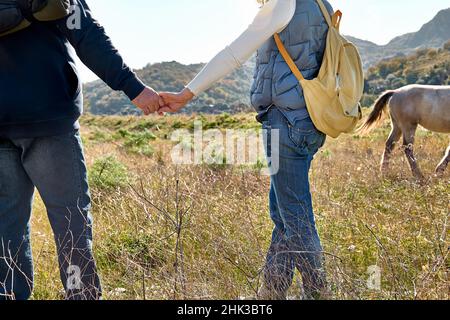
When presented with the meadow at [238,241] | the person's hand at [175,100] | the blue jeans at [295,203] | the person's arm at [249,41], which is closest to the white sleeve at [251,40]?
the person's arm at [249,41]

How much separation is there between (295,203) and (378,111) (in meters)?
7.27

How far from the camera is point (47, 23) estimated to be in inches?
92.7

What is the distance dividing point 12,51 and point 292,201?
4.82ft

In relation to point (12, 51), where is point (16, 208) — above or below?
below

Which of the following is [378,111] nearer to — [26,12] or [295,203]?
[295,203]

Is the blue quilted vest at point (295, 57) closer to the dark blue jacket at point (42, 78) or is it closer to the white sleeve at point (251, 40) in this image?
the white sleeve at point (251, 40)

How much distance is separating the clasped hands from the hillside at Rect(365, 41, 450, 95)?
145 feet

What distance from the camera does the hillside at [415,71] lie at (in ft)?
156

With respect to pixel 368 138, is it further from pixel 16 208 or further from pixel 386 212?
pixel 16 208

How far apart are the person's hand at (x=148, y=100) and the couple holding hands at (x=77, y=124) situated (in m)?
0.09

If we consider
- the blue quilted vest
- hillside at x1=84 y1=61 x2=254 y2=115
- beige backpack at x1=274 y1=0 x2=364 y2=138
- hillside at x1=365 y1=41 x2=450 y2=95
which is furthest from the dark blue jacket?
hillside at x1=84 y1=61 x2=254 y2=115

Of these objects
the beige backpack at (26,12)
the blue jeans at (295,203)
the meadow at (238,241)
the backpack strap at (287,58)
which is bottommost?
the meadow at (238,241)

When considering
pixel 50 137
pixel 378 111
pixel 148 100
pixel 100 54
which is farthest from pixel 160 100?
pixel 378 111

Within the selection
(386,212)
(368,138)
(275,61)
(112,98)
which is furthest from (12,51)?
(112,98)
